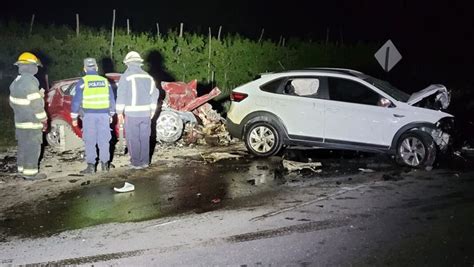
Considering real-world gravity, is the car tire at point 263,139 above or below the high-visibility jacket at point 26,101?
below

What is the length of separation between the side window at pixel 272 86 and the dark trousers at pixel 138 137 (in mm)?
2485

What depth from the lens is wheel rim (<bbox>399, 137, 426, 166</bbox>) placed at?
1002 cm

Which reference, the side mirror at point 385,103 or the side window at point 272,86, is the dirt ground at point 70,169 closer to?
the side window at point 272,86

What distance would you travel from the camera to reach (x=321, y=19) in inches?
1684

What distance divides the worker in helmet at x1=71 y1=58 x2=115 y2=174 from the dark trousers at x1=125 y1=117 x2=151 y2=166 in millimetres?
367

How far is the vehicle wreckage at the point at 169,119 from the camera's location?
37.4ft

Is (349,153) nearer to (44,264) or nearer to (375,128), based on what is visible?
(375,128)

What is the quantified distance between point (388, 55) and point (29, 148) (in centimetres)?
1198

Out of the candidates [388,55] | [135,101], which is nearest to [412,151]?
[135,101]

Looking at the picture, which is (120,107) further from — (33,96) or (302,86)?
(302,86)

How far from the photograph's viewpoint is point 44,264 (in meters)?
5.70

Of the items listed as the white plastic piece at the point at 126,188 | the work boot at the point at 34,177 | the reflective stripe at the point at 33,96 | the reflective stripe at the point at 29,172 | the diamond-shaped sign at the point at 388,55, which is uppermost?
the diamond-shaped sign at the point at 388,55

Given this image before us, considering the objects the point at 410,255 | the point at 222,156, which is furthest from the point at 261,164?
the point at 410,255

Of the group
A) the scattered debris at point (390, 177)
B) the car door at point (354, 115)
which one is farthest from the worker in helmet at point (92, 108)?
the scattered debris at point (390, 177)
